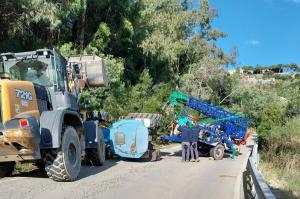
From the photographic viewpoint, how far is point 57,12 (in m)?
21.7

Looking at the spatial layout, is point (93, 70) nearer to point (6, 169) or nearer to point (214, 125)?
point (6, 169)

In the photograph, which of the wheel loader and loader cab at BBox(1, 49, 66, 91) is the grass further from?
loader cab at BBox(1, 49, 66, 91)

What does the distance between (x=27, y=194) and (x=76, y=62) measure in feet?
16.5

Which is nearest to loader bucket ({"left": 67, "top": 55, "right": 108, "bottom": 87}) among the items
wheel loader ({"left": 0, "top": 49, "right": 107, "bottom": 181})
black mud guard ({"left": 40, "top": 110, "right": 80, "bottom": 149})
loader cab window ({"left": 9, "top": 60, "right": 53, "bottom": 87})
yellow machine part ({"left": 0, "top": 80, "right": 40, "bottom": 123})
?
wheel loader ({"left": 0, "top": 49, "right": 107, "bottom": 181})

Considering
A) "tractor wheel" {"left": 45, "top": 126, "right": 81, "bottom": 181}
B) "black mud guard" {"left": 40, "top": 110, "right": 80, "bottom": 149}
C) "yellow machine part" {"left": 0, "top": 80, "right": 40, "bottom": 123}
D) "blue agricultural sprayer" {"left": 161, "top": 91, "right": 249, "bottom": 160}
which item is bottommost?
"blue agricultural sprayer" {"left": 161, "top": 91, "right": 249, "bottom": 160}

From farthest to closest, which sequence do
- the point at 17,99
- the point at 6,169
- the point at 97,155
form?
the point at 97,155 < the point at 6,169 < the point at 17,99

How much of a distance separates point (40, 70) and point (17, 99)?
1887 millimetres

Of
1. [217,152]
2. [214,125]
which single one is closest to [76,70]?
[217,152]

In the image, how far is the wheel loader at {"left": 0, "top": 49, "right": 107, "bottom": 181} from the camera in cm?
980

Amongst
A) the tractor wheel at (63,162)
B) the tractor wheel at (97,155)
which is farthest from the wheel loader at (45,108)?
the tractor wheel at (97,155)

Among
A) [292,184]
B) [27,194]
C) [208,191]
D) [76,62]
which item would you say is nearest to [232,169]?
[292,184]

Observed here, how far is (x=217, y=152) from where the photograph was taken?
21562 millimetres

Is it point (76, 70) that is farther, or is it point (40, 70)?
point (76, 70)

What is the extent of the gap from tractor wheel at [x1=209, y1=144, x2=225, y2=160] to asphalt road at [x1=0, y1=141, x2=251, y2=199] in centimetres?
568
